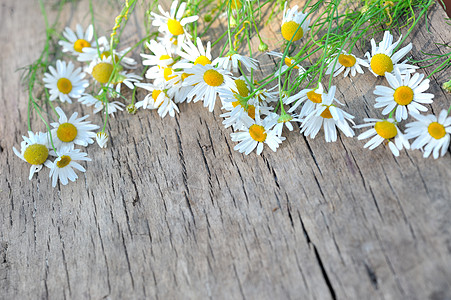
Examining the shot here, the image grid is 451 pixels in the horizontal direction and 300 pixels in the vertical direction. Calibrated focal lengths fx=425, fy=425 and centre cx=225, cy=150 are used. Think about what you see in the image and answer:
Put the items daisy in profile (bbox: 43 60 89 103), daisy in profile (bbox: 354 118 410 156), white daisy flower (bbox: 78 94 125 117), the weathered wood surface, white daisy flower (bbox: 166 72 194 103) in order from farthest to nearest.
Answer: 1. daisy in profile (bbox: 43 60 89 103)
2. white daisy flower (bbox: 78 94 125 117)
3. white daisy flower (bbox: 166 72 194 103)
4. daisy in profile (bbox: 354 118 410 156)
5. the weathered wood surface

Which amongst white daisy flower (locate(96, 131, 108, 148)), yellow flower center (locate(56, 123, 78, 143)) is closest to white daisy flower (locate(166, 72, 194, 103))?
white daisy flower (locate(96, 131, 108, 148))

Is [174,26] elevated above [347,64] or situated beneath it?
elevated above

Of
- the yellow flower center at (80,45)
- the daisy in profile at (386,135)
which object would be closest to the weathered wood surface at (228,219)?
the daisy in profile at (386,135)

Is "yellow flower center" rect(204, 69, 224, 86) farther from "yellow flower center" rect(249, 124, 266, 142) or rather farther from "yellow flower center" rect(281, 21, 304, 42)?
"yellow flower center" rect(281, 21, 304, 42)

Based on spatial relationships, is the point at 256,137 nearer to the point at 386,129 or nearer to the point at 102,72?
the point at 386,129

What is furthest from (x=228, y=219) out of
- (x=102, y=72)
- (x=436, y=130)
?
(x=102, y=72)

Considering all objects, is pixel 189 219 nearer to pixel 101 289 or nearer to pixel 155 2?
pixel 101 289

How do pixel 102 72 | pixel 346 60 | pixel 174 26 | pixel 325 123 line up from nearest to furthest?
pixel 325 123, pixel 346 60, pixel 174 26, pixel 102 72
